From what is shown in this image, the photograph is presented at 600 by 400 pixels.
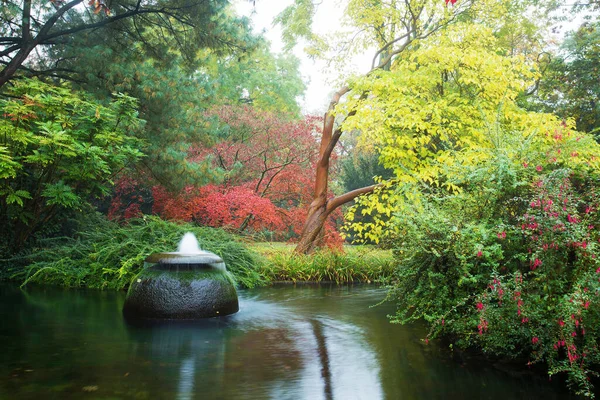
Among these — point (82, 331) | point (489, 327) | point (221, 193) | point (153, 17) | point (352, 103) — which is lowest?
point (82, 331)

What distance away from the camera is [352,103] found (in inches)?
432

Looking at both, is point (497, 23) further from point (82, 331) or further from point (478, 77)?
point (82, 331)

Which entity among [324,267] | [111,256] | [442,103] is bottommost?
[324,267]

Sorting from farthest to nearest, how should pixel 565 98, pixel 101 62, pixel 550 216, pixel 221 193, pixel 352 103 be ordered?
1. pixel 565 98
2. pixel 221 193
3. pixel 352 103
4. pixel 101 62
5. pixel 550 216

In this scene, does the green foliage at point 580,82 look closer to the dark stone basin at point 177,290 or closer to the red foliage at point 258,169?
the red foliage at point 258,169

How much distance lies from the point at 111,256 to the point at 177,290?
3.67m

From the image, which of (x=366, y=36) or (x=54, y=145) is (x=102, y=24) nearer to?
(x=54, y=145)

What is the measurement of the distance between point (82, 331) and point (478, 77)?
878cm

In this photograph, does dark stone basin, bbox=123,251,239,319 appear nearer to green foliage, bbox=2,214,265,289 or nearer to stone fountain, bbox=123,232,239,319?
stone fountain, bbox=123,232,239,319

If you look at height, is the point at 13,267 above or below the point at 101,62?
below

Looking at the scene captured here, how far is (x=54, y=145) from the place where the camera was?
8250 millimetres

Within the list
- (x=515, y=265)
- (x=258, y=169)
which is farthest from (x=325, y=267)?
(x=515, y=265)

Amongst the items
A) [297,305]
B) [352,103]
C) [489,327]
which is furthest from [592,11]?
[489,327]

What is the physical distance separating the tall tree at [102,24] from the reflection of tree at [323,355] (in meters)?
7.26
